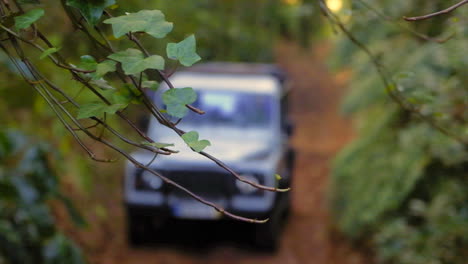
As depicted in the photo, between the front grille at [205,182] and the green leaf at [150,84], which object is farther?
the front grille at [205,182]

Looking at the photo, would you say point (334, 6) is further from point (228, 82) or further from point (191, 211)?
point (191, 211)

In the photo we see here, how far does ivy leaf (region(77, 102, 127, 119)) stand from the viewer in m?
1.91

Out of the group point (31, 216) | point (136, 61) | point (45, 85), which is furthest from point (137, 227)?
point (136, 61)

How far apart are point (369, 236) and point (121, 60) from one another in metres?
6.80

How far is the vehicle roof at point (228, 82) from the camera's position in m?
8.67

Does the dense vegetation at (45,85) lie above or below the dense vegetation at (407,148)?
above

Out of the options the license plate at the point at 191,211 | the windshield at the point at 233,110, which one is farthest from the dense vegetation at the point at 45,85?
the license plate at the point at 191,211

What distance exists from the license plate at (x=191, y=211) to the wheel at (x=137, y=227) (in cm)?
54

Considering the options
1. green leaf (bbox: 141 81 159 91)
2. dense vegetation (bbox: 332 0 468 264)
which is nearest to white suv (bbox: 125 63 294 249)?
dense vegetation (bbox: 332 0 468 264)

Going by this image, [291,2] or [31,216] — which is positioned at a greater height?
[31,216]

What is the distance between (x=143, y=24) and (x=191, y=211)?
228 inches

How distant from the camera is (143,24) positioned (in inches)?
72.9

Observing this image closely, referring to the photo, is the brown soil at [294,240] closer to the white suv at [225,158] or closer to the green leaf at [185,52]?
the white suv at [225,158]

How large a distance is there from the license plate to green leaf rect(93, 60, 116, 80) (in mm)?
5636
